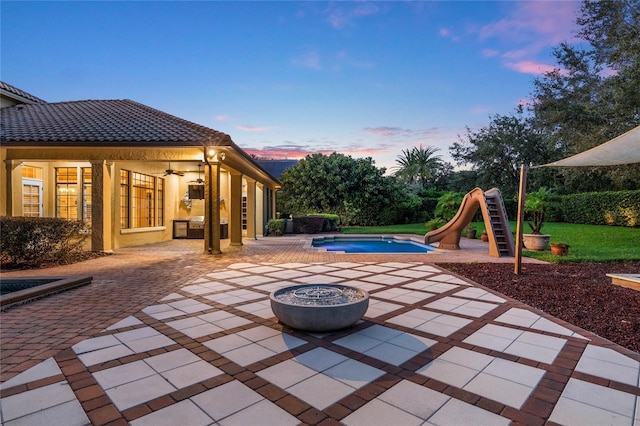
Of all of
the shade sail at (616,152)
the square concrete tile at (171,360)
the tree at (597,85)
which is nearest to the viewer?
the square concrete tile at (171,360)

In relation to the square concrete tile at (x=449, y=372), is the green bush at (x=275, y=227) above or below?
above

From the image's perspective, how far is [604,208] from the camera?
57.9 feet

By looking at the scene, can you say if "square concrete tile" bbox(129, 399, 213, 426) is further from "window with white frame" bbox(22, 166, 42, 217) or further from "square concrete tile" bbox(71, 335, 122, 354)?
"window with white frame" bbox(22, 166, 42, 217)

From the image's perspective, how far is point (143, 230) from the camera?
12.0 metres

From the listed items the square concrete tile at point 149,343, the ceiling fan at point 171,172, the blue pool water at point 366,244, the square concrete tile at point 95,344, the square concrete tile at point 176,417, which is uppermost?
the ceiling fan at point 171,172

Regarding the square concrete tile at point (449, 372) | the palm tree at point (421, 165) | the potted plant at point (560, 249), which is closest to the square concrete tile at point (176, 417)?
the square concrete tile at point (449, 372)

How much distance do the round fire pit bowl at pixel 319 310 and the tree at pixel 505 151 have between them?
2463cm

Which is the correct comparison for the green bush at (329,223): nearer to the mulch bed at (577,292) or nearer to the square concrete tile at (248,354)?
the mulch bed at (577,292)

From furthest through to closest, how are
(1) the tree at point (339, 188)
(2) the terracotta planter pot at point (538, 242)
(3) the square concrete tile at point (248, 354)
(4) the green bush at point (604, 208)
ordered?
(1) the tree at point (339, 188) → (4) the green bush at point (604, 208) → (2) the terracotta planter pot at point (538, 242) → (3) the square concrete tile at point (248, 354)

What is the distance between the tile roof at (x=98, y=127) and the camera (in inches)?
352

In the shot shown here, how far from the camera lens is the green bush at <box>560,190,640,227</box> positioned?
1606cm

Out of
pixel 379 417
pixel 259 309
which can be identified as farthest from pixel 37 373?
Result: pixel 379 417

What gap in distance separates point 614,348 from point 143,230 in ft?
42.0

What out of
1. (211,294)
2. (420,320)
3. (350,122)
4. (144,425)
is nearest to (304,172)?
(350,122)
